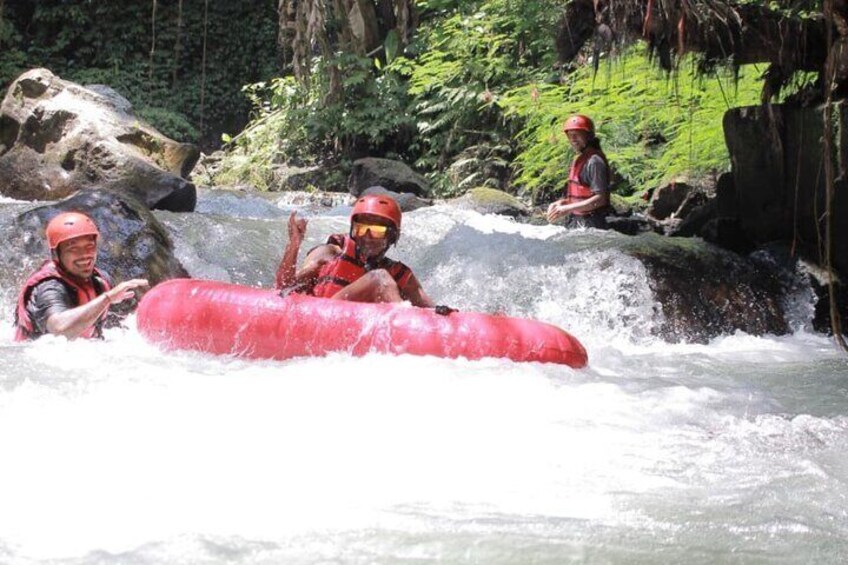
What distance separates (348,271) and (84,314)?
4.93 feet

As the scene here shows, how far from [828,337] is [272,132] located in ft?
39.2

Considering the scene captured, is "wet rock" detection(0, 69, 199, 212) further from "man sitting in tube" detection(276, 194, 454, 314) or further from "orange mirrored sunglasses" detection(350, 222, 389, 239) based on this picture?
"orange mirrored sunglasses" detection(350, 222, 389, 239)

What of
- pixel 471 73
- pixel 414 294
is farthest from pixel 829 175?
pixel 471 73

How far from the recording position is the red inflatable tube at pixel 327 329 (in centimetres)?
495

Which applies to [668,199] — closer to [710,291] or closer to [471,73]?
[710,291]

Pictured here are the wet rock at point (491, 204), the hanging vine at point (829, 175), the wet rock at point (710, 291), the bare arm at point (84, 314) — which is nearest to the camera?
the hanging vine at point (829, 175)

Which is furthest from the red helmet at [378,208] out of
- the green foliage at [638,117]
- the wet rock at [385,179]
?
the wet rock at [385,179]

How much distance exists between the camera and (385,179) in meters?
14.3

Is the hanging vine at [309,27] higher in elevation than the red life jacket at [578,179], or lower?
higher

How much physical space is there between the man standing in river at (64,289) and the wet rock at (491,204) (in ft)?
22.1

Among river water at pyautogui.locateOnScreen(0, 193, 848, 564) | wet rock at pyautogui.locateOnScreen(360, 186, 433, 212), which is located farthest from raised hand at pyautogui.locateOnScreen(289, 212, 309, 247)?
wet rock at pyautogui.locateOnScreen(360, 186, 433, 212)

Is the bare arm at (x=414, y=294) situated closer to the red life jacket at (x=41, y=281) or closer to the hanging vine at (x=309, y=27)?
the red life jacket at (x=41, y=281)

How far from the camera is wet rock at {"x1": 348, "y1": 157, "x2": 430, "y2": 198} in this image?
1431 centimetres

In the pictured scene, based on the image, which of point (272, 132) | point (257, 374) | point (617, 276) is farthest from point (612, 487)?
point (272, 132)
